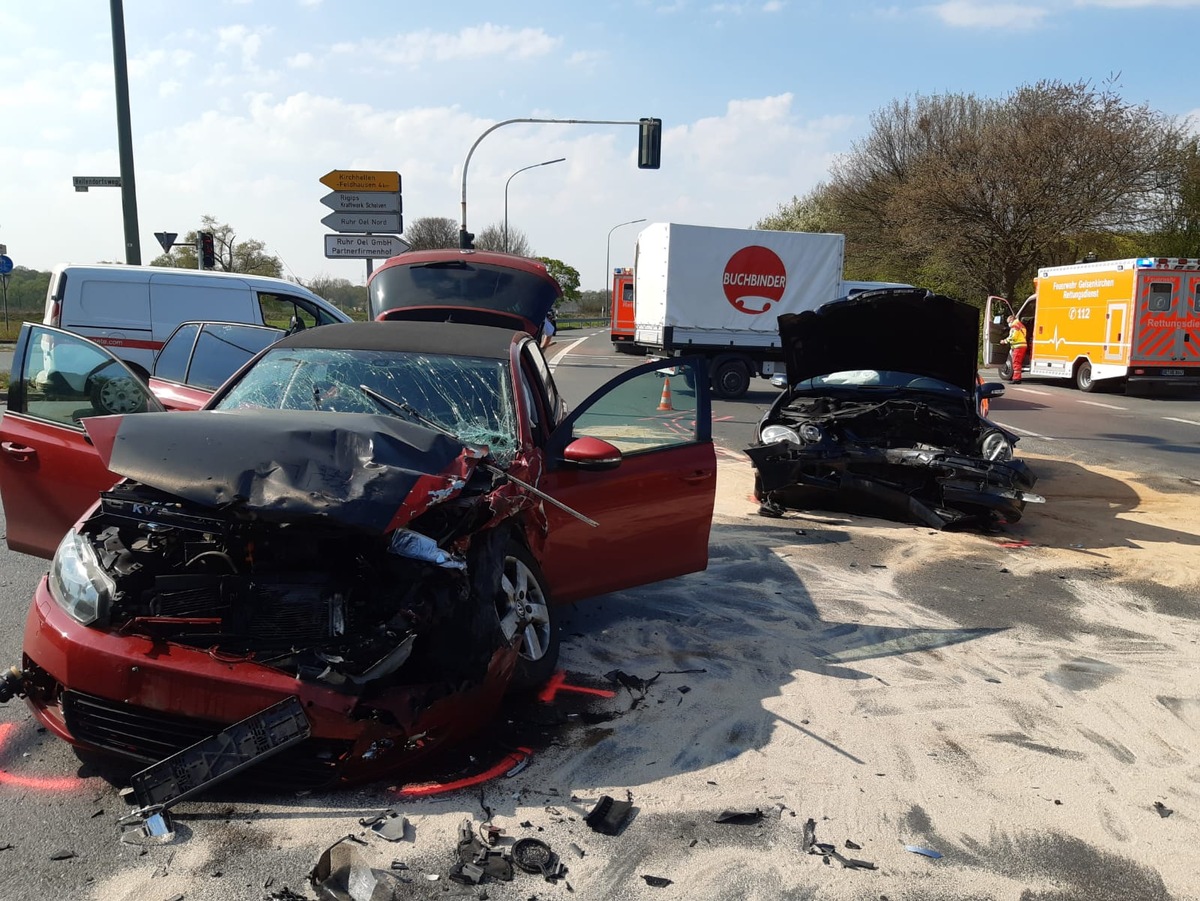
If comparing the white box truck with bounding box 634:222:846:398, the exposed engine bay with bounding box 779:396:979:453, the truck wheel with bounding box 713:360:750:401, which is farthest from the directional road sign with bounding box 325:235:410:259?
the exposed engine bay with bounding box 779:396:979:453

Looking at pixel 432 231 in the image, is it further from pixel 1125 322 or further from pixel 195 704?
pixel 195 704

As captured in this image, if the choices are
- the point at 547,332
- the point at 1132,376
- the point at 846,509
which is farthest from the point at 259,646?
the point at 1132,376

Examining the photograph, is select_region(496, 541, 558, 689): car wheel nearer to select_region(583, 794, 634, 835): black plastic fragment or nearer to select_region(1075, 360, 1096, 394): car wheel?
select_region(583, 794, 634, 835): black plastic fragment

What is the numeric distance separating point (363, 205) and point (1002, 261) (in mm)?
26304

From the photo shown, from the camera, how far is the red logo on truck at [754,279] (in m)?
19.3

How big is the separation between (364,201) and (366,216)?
236mm

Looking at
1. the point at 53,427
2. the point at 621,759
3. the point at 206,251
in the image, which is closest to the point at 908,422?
the point at 621,759

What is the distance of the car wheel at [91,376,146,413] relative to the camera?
192 inches

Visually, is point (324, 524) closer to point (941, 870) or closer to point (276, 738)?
point (276, 738)

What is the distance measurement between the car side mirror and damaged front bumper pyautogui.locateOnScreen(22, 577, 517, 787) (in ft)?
4.94

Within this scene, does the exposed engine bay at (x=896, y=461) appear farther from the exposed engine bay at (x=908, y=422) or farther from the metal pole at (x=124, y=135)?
the metal pole at (x=124, y=135)

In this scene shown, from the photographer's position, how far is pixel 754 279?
763 inches

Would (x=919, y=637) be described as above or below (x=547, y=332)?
below

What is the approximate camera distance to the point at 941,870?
2.93 metres
